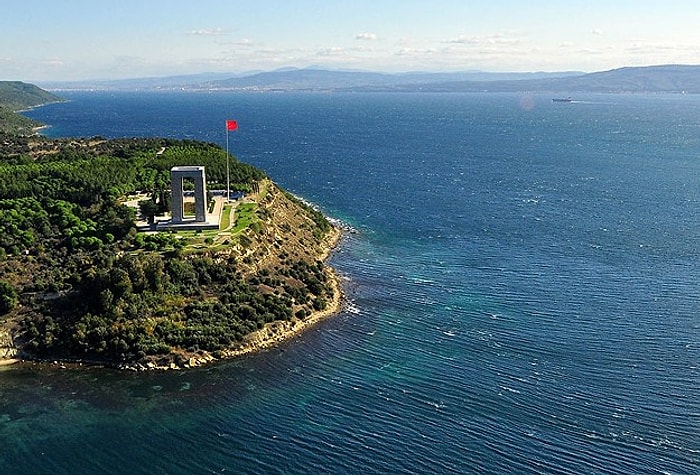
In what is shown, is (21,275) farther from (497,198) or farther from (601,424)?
(497,198)

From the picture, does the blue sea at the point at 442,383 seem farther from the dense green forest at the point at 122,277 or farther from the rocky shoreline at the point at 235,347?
the dense green forest at the point at 122,277

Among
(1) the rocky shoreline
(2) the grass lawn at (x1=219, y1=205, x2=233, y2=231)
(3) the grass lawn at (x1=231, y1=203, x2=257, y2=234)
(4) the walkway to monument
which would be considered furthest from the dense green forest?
(2) the grass lawn at (x1=219, y1=205, x2=233, y2=231)

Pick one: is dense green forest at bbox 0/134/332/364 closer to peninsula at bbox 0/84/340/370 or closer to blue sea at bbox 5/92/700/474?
peninsula at bbox 0/84/340/370

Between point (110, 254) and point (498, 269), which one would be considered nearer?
point (110, 254)

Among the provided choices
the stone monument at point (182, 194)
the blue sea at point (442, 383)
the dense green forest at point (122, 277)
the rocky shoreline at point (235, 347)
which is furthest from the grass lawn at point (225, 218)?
the rocky shoreline at point (235, 347)

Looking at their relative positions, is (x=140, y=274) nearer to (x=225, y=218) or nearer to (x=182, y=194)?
(x=182, y=194)

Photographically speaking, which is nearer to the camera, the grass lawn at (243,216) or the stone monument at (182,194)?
the stone monument at (182,194)

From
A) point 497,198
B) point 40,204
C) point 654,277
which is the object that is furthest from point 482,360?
point 497,198

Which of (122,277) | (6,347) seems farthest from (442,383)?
(6,347)
